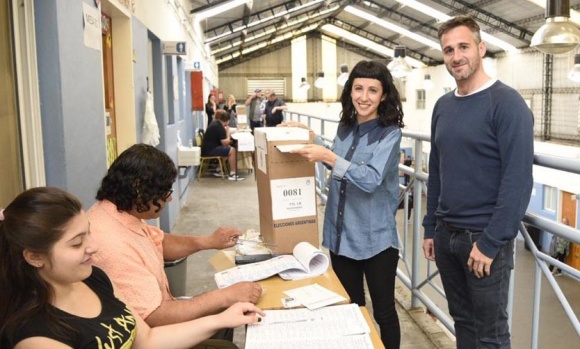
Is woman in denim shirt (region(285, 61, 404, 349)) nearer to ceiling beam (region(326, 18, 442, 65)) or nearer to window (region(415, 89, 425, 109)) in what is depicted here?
ceiling beam (region(326, 18, 442, 65))

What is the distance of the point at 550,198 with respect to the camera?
35.3 ft

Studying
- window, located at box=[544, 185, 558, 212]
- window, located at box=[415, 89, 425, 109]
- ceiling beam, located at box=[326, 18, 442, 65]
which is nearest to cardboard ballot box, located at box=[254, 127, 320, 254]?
window, located at box=[544, 185, 558, 212]

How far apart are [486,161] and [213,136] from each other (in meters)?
6.21

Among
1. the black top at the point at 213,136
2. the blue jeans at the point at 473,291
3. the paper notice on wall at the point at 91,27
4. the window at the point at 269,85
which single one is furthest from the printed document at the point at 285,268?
the window at the point at 269,85

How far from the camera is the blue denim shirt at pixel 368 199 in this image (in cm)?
176

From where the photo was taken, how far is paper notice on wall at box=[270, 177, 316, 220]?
1.77 meters

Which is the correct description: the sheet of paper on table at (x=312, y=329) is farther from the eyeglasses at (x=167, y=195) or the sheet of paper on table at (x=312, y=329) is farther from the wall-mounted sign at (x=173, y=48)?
the wall-mounted sign at (x=173, y=48)

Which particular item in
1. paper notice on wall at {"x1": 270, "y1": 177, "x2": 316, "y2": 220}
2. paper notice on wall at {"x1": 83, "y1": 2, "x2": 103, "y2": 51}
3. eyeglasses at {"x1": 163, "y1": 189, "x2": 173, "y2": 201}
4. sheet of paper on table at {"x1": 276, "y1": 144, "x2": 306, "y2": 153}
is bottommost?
paper notice on wall at {"x1": 270, "y1": 177, "x2": 316, "y2": 220}

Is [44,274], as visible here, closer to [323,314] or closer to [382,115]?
[323,314]

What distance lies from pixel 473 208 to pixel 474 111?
0.99 feet

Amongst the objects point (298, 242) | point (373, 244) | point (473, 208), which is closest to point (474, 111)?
point (473, 208)

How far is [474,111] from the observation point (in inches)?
60.5

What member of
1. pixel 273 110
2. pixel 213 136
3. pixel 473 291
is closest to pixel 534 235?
pixel 473 291

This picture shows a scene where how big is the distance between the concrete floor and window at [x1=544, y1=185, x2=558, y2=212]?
11.2 feet
